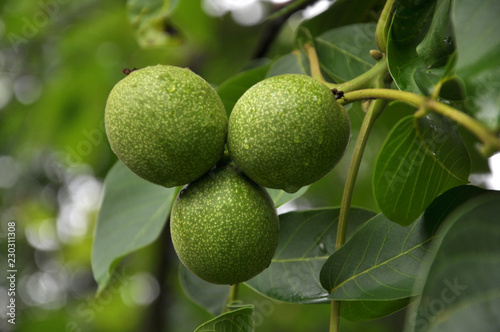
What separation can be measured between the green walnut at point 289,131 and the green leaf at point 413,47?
0.49 feet

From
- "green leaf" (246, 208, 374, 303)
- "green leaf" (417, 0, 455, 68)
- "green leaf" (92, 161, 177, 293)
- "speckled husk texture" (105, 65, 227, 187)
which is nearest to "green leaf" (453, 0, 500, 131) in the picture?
"green leaf" (417, 0, 455, 68)

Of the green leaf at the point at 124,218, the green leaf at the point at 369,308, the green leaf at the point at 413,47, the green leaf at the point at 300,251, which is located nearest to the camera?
the green leaf at the point at 413,47

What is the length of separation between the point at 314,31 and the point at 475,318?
1228 millimetres

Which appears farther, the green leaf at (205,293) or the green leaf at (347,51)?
the green leaf at (205,293)

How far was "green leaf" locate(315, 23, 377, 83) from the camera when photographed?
4.93 feet

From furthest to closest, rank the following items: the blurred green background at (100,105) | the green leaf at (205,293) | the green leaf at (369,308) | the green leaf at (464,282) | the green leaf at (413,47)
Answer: the blurred green background at (100,105) < the green leaf at (205,293) < the green leaf at (369,308) < the green leaf at (413,47) < the green leaf at (464,282)

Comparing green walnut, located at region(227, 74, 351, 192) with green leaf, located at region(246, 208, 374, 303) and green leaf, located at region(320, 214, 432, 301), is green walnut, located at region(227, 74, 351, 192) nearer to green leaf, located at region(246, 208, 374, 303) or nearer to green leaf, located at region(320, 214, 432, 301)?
green leaf, located at region(320, 214, 432, 301)

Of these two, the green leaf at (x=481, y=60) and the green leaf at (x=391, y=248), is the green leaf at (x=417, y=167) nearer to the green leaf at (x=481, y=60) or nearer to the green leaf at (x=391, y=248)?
the green leaf at (x=391, y=248)

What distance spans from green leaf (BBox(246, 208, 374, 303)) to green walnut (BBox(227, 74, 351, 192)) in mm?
351

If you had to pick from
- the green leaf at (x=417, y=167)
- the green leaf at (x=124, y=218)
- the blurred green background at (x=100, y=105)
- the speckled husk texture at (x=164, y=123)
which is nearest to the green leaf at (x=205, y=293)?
the green leaf at (x=124, y=218)

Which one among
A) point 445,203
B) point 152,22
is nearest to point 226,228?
point 445,203

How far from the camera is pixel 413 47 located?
1.16m

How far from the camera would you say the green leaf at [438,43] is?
41.8 inches

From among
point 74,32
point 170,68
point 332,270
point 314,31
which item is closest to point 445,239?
point 332,270
